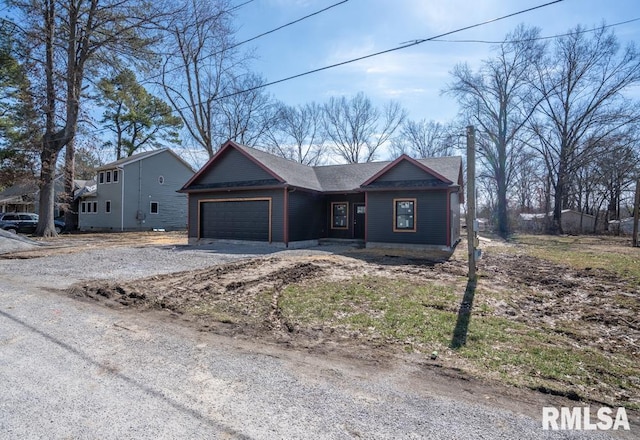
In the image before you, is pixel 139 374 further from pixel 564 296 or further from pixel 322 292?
pixel 564 296

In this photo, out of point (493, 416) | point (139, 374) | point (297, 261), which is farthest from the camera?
point (297, 261)

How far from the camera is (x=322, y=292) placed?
689 cm

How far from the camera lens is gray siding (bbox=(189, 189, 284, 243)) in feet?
50.7

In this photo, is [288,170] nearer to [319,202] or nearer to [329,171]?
[319,202]

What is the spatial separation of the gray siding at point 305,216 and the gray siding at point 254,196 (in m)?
0.47

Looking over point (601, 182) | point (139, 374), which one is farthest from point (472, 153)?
point (601, 182)

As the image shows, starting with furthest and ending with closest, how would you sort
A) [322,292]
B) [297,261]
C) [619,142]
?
1. [619,142]
2. [297,261]
3. [322,292]

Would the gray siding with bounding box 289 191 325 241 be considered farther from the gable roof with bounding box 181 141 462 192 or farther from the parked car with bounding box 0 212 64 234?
the parked car with bounding box 0 212 64 234

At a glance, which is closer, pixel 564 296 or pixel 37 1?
pixel 564 296

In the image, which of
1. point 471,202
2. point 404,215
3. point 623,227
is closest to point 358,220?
point 404,215

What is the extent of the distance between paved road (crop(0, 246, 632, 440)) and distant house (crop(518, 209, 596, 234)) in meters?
32.5

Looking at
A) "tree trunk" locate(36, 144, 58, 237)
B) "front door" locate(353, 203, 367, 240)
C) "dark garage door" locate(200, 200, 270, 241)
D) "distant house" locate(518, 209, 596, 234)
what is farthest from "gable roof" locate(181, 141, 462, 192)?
"distant house" locate(518, 209, 596, 234)

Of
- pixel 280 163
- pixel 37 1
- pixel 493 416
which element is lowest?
pixel 493 416

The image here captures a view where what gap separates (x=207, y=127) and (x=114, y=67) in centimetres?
839
